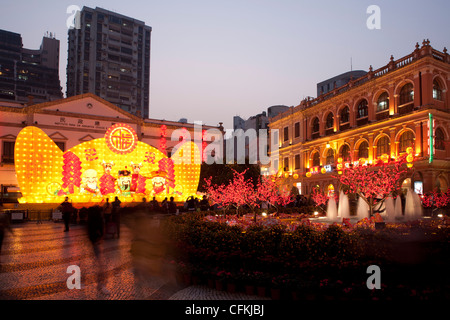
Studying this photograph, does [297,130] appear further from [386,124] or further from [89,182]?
[89,182]

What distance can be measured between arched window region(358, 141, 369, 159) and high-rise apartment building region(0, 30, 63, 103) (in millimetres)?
71597

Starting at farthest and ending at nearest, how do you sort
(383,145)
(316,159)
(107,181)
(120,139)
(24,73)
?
(24,73), (316,159), (383,145), (120,139), (107,181)

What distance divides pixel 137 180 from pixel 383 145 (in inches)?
882

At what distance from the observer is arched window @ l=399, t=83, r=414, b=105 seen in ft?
93.2

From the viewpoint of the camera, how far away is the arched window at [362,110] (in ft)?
110

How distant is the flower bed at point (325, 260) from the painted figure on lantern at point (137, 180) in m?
19.8

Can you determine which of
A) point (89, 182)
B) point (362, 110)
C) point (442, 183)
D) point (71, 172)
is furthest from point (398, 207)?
point (71, 172)

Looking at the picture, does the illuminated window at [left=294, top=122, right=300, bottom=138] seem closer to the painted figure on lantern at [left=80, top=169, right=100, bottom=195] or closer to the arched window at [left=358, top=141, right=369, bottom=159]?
the arched window at [left=358, top=141, right=369, bottom=159]

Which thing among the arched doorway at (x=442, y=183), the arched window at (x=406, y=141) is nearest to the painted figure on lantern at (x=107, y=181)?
the arched window at (x=406, y=141)

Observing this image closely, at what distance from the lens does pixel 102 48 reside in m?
70.2

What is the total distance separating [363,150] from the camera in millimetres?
33438

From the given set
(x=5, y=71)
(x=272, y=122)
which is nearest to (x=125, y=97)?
(x=5, y=71)

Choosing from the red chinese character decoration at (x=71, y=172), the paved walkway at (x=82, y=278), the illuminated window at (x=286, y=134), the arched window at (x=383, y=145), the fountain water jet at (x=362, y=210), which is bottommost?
the paved walkway at (x=82, y=278)

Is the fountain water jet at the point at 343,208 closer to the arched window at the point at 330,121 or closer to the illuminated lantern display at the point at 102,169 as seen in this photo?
the illuminated lantern display at the point at 102,169
